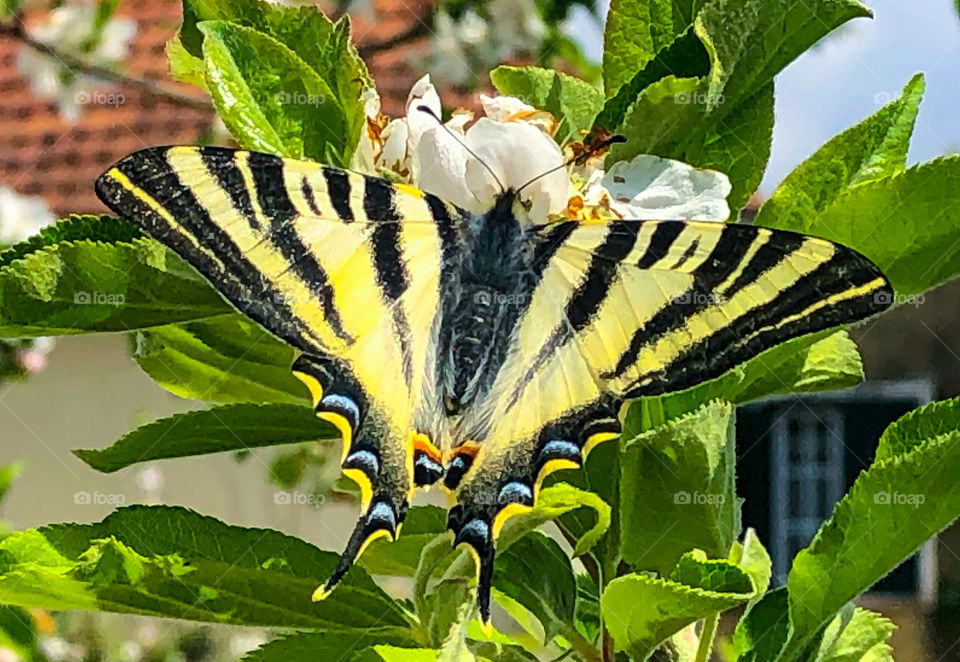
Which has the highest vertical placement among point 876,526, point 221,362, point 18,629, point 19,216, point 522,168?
point 19,216

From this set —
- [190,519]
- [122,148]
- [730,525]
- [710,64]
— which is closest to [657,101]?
[710,64]

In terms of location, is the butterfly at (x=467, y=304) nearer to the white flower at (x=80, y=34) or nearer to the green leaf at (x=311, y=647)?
the green leaf at (x=311, y=647)

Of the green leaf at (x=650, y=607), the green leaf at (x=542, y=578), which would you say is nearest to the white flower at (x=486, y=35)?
the green leaf at (x=542, y=578)

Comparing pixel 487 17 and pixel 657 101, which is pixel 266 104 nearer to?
pixel 657 101

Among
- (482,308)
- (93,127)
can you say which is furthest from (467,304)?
(93,127)

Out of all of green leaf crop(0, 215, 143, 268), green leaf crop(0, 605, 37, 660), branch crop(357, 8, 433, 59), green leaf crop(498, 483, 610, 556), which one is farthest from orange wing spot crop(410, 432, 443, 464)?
branch crop(357, 8, 433, 59)

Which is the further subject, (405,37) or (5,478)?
(405,37)

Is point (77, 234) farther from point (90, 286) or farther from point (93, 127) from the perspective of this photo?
point (93, 127)
